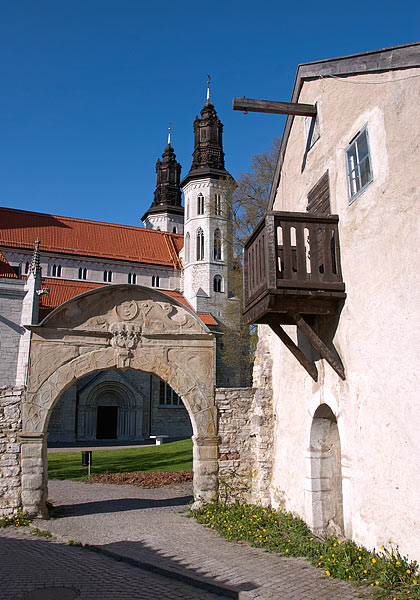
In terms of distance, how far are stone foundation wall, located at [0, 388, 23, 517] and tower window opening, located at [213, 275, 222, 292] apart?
95.3 feet

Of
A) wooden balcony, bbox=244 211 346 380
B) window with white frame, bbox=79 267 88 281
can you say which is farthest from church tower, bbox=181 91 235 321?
wooden balcony, bbox=244 211 346 380

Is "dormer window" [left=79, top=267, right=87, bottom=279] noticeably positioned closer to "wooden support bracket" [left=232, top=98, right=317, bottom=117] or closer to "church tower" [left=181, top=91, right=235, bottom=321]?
"church tower" [left=181, top=91, right=235, bottom=321]

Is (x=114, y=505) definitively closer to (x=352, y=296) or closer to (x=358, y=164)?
(x=352, y=296)

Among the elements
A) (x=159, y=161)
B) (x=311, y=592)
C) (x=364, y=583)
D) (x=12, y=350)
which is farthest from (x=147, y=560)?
(x=159, y=161)

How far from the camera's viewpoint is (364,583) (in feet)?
19.2

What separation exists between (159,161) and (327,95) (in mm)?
51466

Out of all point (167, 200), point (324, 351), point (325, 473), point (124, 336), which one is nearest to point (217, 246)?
point (167, 200)

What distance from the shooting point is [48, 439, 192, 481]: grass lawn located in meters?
17.8

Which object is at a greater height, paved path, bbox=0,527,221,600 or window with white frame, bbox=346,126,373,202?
window with white frame, bbox=346,126,373,202

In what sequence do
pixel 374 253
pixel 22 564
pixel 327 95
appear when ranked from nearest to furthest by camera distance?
pixel 374 253 → pixel 22 564 → pixel 327 95

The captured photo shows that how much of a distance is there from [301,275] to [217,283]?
3182 centimetres

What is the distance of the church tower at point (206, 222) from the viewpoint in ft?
127

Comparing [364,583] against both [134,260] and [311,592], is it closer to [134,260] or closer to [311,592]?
[311,592]

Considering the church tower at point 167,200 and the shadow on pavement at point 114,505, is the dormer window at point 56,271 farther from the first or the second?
the shadow on pavement at point 114,505
